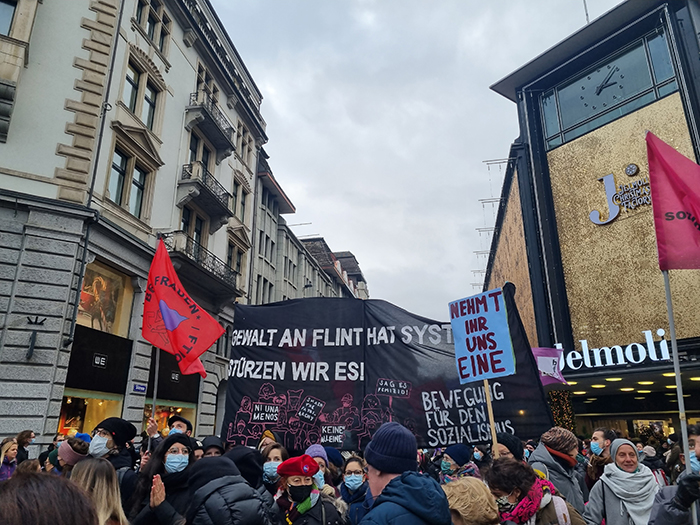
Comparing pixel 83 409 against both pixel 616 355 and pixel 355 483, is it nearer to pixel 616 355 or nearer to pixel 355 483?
pixel 355 483

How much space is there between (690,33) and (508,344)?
→ 64.3 feet

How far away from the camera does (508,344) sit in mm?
5652

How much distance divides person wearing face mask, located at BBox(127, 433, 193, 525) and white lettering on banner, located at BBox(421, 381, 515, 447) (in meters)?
3.09

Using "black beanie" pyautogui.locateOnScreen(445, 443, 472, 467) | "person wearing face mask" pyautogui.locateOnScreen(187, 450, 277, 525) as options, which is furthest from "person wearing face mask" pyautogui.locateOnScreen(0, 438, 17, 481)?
"black beanie" pyautogui.locateOnScreen(445, 443, 472, 467)

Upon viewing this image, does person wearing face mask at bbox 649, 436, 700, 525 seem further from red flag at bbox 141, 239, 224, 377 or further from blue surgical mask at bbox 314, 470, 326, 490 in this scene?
red flag at bbox 141, 239, 224, 377

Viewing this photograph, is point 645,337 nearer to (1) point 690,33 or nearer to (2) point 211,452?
(1) point 690,33

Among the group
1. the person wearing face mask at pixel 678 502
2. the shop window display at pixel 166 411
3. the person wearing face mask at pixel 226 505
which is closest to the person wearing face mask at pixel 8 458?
the person wearing face mask at pixel 226 505

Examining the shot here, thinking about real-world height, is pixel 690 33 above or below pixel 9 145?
above

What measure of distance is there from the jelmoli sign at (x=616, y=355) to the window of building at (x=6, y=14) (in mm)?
21050

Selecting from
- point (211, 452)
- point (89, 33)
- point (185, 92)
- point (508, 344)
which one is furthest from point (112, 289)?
point (508, 344)

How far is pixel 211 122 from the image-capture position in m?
20.9

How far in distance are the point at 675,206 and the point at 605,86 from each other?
1929cm

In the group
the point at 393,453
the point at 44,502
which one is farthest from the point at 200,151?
the point at 44,502

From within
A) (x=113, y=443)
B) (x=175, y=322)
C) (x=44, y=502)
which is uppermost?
(x=175, y=322)
